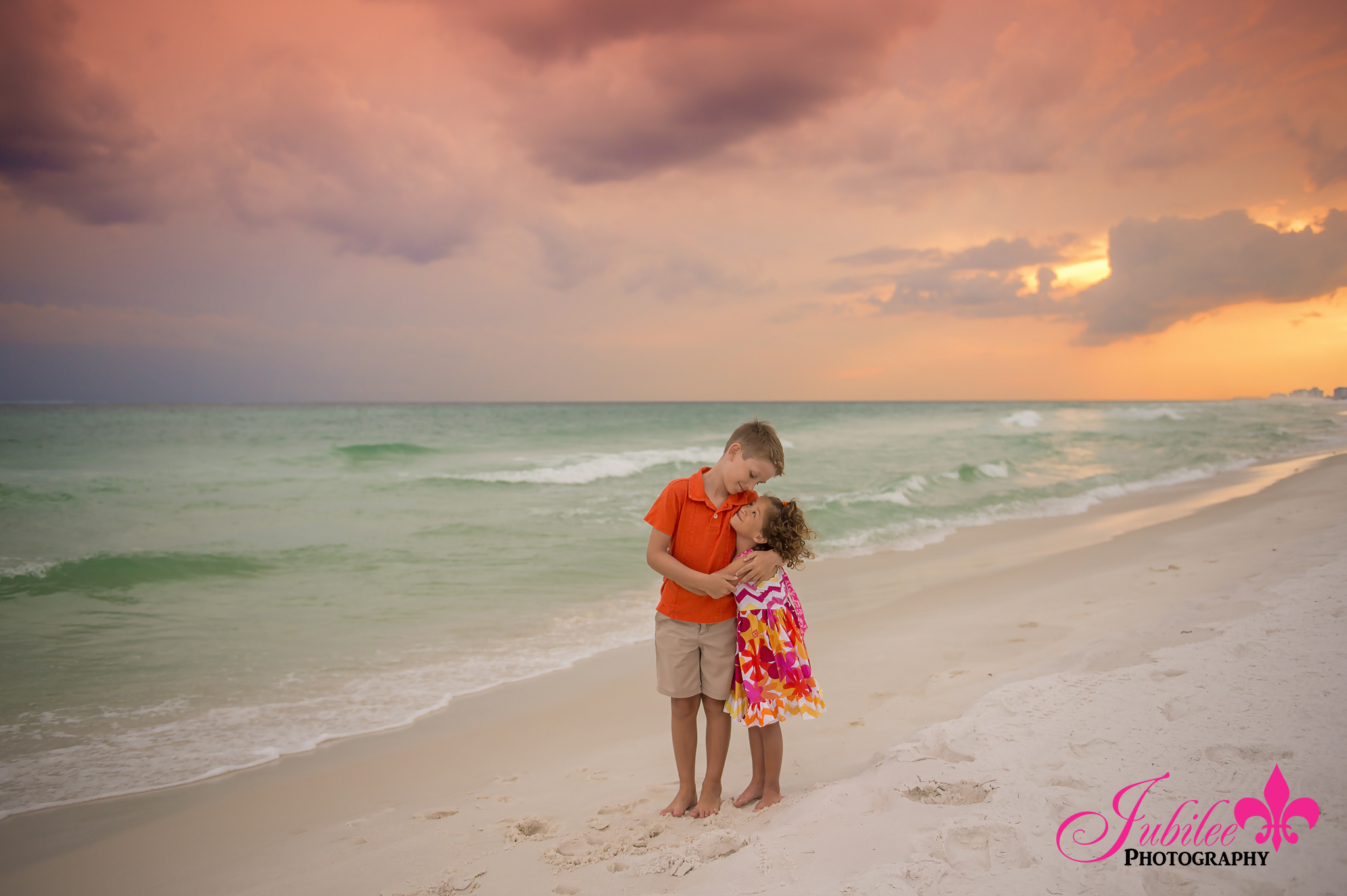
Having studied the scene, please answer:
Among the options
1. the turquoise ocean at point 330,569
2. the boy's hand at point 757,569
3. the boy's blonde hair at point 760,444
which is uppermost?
the boy's blonde hair at point 760,444

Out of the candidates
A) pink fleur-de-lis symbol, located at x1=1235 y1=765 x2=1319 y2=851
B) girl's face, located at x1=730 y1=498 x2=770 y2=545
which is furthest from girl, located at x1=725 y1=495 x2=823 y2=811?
pink fleur-de-lis symbol, located at x1=1235 y1=765 x2=1319 y2=851

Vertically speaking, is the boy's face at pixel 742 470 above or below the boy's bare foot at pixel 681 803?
above

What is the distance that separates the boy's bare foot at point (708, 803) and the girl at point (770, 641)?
0.67 ft

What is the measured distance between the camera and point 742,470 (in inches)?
125

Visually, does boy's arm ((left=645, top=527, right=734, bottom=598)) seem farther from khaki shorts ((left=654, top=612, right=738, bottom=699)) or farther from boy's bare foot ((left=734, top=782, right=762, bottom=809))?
boy's bare foot ((left=734, top=782, right=762, bottom=809))

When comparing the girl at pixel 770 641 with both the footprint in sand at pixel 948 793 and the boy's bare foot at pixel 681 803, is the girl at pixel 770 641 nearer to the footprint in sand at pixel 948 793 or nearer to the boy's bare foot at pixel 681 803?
the boy's bare foot at pixel 681 803

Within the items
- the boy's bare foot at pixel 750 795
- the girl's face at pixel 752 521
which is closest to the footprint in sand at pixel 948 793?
the boy's bare foot at pixel 750 795

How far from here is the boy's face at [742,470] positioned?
10.3 feet

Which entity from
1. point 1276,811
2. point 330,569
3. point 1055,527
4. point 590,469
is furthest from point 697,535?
point 590,469

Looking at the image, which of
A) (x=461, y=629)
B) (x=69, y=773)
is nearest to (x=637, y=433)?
(x=461, y=629)

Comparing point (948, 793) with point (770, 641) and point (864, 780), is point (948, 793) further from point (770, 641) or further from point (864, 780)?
point (770, 641)

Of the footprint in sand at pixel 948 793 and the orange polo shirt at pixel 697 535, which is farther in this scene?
the orange polo shirt at pixel 697 535

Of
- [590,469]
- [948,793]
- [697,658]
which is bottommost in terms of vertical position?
[590,469]

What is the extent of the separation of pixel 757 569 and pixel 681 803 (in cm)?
128
